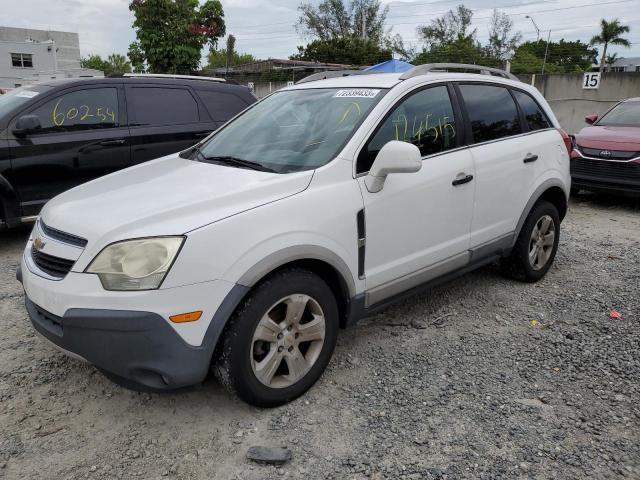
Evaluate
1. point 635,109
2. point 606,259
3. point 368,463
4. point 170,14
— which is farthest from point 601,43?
point 368,463

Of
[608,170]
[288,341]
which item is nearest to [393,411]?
[288,341]

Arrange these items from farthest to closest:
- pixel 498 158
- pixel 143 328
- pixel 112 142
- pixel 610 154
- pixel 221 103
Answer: pixel 610 154 → pixel 221 103 → pixel 112 142 → pixel 498 158 → pixel 143 328

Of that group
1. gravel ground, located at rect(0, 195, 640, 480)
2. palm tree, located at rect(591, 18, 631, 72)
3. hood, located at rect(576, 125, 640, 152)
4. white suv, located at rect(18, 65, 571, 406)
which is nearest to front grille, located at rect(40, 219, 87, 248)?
white suv, located at rect(18, 65, 571, 406)

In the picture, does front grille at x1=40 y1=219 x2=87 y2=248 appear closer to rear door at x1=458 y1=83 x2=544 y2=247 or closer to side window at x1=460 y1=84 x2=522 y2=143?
rear door at x1=458 y1=83 x2=544 y2=247

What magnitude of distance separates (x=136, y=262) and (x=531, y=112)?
11.6 ft

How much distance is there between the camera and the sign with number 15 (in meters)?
14.2

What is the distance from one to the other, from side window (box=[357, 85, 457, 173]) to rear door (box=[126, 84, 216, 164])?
3485mm

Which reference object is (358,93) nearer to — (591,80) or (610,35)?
(591,80)

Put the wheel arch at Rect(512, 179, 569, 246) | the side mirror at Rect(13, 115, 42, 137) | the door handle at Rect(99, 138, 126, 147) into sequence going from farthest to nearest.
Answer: the door handle at Rect(99, 138, 126, 147) → the side mirror at Rect(13, 115, 42, 137) → the wheel arch at Rect(512, 179, 569, 246)

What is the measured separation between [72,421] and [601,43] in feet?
172

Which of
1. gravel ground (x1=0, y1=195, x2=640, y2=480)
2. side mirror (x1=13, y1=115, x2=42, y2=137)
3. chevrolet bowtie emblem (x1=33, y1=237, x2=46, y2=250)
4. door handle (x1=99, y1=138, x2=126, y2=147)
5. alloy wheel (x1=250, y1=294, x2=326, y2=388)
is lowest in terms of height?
gravel ground (x1=0, y1=195, x2=640, y2=480)

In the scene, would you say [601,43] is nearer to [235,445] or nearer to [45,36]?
[235,445]

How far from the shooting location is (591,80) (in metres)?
14.3

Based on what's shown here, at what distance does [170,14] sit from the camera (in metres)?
24.2
